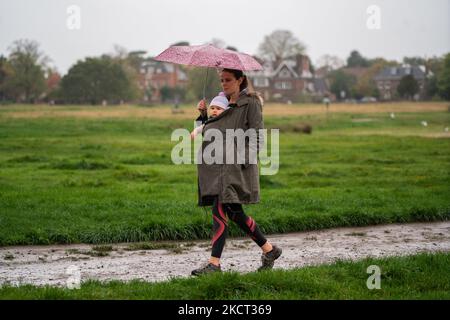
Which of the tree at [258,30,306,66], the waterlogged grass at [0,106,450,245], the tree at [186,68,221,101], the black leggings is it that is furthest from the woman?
the tree at [258,30,306,66]

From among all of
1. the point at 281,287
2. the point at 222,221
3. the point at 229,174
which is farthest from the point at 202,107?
the point at 281,287

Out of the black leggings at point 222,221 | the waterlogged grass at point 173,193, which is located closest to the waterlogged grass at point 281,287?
the black leggings at point 222,221

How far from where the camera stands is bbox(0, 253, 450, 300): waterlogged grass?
22.2ft

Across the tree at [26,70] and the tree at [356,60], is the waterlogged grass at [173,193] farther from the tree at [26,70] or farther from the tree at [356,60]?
the tree at [356,60]

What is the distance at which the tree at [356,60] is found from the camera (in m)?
183

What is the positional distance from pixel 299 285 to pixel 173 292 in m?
1.24

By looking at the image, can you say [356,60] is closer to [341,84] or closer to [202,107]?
[341,84]

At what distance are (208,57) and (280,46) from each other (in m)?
127

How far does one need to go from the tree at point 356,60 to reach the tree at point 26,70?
102780 millimetres

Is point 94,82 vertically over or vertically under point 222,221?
over

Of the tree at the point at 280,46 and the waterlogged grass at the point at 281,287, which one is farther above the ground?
the tree at the point at 280,46

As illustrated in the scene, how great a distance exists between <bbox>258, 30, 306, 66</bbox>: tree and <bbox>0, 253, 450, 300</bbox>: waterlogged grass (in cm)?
12282

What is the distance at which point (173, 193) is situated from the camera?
1486 centimetres
